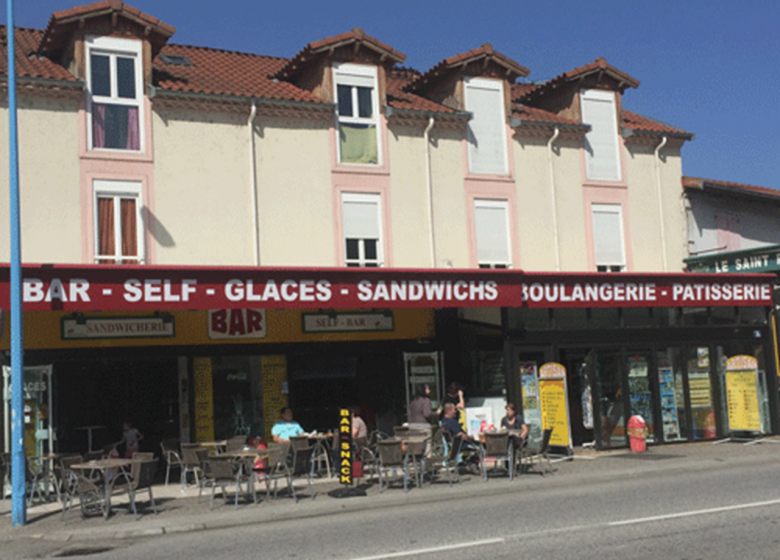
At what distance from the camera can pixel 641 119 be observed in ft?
78.9

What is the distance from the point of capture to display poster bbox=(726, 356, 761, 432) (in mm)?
20125

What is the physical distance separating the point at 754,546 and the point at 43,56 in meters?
16.4

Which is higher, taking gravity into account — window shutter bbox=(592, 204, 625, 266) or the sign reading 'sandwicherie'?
window shutter bbox=(592, 204, 625, 266)

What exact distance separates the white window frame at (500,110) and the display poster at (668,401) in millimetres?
5893

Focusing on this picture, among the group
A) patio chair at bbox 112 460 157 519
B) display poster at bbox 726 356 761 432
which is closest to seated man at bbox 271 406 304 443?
patio chair at bbox 112 460 157 519

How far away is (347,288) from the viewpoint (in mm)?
16094

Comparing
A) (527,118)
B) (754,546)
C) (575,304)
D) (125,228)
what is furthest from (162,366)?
(754,546)

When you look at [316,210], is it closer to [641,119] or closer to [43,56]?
[43,56]

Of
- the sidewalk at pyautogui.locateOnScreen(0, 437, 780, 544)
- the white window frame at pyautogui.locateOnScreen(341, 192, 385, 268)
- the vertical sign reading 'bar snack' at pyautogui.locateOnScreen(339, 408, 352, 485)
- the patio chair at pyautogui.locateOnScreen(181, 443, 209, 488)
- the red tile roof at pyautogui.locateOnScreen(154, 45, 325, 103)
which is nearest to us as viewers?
the sidewalk at pyautogui.locateOnScreen(0, 437, 780, 544)

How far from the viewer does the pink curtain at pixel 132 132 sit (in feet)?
57.1

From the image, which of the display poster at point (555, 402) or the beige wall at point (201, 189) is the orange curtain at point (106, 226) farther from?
the display poster at point (555, 402)

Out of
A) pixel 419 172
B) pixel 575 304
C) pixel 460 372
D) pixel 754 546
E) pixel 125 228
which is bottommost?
pixel 754 546

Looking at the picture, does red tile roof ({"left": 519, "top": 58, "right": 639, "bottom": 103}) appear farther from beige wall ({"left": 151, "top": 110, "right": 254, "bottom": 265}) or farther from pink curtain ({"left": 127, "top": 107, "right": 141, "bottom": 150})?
pink curtain ({"left": 127, "top": 107, "right": 141, "bottom": 150})

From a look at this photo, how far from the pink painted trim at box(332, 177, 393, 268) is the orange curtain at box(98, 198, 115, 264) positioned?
180 inches
